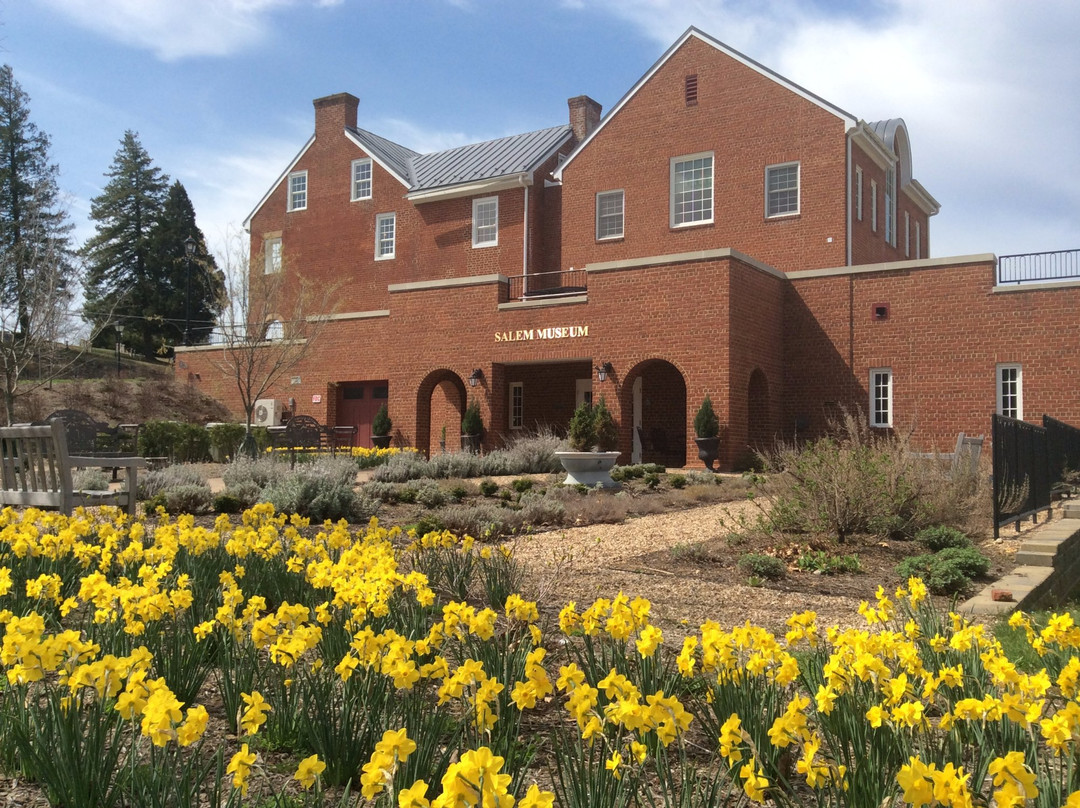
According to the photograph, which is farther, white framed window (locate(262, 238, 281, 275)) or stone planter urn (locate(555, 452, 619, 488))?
white framed window (locate(262, 238, 281, 275))

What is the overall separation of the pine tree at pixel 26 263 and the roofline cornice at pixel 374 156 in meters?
10.3

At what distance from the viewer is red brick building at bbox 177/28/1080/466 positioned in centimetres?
2036

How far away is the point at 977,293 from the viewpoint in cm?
2033

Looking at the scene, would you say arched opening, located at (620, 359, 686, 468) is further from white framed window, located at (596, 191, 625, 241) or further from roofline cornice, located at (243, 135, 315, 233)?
roofline cornice, located at (243, 135, 315, 233)

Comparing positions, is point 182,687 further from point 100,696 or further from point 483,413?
point 483,413

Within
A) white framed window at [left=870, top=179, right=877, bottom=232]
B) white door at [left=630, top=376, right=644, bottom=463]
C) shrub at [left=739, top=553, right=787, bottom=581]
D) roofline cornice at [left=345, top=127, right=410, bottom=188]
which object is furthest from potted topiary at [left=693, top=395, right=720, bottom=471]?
roofline cornice at [left=345, top=127, right=410, bottom=188]

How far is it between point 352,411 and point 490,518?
2035cm

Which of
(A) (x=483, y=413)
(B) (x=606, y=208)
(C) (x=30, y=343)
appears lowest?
(A) (x=483, y=413)

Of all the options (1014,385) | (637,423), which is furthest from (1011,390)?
(637,423)

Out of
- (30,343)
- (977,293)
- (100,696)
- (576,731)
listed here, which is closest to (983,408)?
(977,293)

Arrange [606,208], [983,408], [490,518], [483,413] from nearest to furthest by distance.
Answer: [490,518]
[983,408]
[483,413]
[606,208]

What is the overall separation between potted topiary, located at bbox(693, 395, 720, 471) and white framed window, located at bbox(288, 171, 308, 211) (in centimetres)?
1979

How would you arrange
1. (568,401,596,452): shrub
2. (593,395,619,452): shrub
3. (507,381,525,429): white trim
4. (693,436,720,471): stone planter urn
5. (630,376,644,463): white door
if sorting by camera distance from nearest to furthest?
(693,436,720,471): stone planter urn
(568,401,596,452): shrub
(593,395,619,452): shrub
(630,376,644,463): white door
(507,381,525,429): white trim

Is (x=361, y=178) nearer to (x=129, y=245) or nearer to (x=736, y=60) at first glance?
(x=736, y=60)
